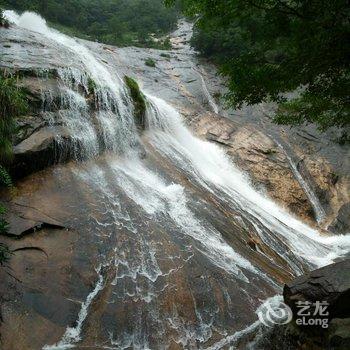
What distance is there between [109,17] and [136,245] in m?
32.7

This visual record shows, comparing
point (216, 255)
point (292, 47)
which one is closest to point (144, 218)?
point (216, 255)

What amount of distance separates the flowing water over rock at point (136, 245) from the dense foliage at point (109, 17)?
17.6 meters

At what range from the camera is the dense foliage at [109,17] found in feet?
92.3

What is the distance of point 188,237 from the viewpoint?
771 cm

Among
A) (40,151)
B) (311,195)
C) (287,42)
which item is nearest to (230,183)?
(311,195)

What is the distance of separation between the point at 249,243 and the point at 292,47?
445 centimetres

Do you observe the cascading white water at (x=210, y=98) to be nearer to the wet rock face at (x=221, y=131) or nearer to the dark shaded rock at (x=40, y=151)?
the wet rock face at (x=221, y=131)

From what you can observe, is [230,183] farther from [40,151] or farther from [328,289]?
[328,289]

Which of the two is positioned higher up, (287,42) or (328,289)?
(287,42)

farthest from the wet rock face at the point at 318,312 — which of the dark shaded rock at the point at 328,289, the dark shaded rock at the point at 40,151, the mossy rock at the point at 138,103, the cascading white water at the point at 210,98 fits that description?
the cascading white water at the point at 210,98

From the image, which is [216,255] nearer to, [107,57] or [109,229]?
[109,229]
